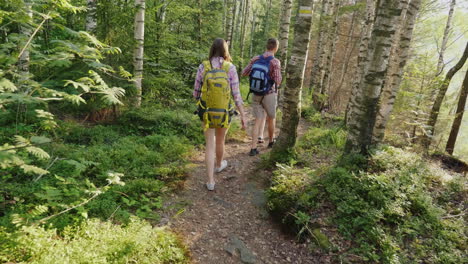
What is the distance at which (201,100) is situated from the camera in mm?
4367

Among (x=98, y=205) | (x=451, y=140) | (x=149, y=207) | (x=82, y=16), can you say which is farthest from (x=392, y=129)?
(x=82, y=16)

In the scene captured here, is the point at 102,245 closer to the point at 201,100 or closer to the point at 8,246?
the point at 8,246

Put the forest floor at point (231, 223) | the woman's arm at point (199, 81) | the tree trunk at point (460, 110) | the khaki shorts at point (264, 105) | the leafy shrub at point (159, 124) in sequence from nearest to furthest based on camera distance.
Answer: the forest floor at point (231, 223) → the woman's arm at point (199, 81) → the khaki shorts at point (264, 105) → the leafy shrub at point (159, 124) → the tree trunk at point (460, 110)

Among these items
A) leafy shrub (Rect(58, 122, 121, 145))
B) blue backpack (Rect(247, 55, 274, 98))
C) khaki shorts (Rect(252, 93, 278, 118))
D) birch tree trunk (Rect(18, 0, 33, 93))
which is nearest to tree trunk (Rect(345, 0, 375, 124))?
khaki shorts (Rect(252, 93, 278, 118))

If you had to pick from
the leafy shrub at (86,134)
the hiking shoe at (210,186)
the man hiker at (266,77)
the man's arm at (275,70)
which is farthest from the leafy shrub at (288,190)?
the leafy shrub at (86,134)

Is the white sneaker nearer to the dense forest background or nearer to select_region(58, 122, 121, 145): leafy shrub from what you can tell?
the dense forest background

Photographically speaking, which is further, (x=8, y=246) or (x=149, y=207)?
(x=149, y=207)

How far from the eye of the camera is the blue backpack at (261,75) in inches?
229

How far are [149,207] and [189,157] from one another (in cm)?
217

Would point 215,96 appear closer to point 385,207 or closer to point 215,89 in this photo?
point 215,89

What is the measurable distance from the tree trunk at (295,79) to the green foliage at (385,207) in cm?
90

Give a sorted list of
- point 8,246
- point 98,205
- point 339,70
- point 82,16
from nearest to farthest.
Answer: point 8,246 → point 98,205 → point 82,16 → point 339,70

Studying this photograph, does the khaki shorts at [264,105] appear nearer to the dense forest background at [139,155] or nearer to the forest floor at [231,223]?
the dense forest background at [139,155]

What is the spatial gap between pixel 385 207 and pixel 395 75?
15.4 feet
